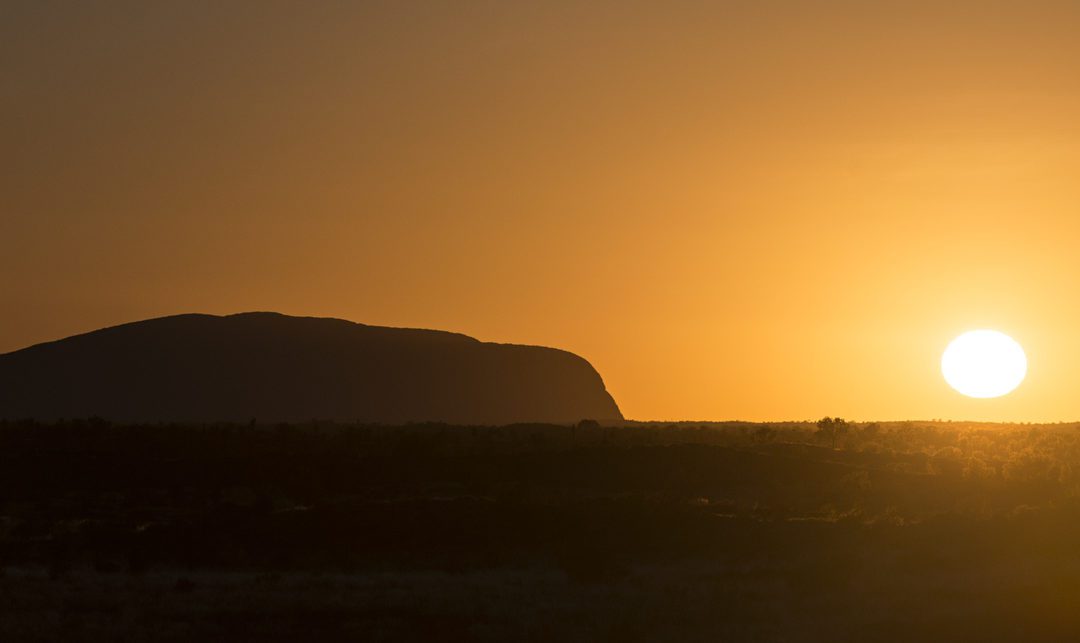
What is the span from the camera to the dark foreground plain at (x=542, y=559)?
82.3ft

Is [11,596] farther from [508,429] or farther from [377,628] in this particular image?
[508,429]

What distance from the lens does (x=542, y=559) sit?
3097 centimetres

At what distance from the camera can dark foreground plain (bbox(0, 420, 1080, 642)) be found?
2508cm

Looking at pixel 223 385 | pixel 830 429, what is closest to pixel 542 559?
pixel 830 429

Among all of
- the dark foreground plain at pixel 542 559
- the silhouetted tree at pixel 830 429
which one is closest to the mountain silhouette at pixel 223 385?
the silhouetted tree at pixel 830 429

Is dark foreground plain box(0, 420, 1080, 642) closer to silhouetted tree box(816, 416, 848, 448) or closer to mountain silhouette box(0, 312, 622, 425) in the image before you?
silhouetted tree box(816, 416, 848, 448)

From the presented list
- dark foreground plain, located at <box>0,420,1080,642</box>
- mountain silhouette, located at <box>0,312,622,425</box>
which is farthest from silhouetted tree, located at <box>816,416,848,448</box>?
mountain silhouette, located at <box>0,312,622,425</box>

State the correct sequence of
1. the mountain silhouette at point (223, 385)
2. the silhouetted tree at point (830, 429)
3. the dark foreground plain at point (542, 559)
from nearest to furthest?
the dark foreground plain at point (542, 559), the silhouetted tree at point (830, 429), the mountain silhouette at point (223, 385)

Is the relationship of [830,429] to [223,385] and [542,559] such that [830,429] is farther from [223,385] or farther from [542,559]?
[223,385]

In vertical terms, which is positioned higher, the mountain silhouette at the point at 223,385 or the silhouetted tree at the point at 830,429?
the mountain silhouette at the point at 223,385

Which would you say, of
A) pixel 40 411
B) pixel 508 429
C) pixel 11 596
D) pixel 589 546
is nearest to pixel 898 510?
pixel 589 546

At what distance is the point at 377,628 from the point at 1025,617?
452 inches

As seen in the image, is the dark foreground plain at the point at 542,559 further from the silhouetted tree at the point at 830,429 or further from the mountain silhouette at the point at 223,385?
the mountain silhouette at the point at 223,385

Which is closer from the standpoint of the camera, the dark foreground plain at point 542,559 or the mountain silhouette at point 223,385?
the dark foreground plain at point 542,559
